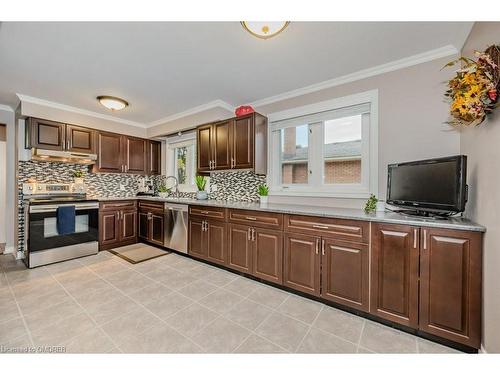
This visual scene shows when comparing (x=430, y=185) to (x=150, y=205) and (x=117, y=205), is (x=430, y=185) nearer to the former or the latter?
(x=150, y=205)

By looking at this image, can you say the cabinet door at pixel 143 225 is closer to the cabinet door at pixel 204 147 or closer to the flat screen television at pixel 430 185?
the cabinet door at pixel 204 147

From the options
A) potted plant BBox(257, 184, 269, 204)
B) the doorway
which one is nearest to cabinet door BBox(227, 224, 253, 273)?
potted plant BBox(257, 184, 269, 204)

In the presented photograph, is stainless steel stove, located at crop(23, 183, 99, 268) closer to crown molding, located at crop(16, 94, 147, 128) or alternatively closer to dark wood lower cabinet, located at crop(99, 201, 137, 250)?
dark wood lower cabinet, located at crop(99, 201, 137, 250)

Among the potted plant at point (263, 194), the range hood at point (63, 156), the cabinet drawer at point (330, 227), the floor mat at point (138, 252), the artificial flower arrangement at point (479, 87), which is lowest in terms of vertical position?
the floor mat at point (138, 252)

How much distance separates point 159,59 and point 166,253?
2.80m

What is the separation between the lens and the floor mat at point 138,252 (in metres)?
3.34

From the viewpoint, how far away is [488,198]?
1.40m

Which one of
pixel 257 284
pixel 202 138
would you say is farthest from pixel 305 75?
pixel 257 284

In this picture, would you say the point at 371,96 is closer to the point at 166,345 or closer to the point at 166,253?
the point at 166,345

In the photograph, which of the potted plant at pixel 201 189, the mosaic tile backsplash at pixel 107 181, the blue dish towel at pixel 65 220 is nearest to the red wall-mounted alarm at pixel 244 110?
the mosaic tile backsplash at pixel 107 181

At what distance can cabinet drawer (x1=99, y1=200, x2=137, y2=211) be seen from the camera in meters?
3.73

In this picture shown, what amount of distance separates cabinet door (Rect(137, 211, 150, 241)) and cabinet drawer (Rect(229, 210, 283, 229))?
6.78ft

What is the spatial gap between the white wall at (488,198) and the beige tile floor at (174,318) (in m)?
0.42

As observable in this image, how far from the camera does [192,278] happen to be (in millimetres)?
2686
